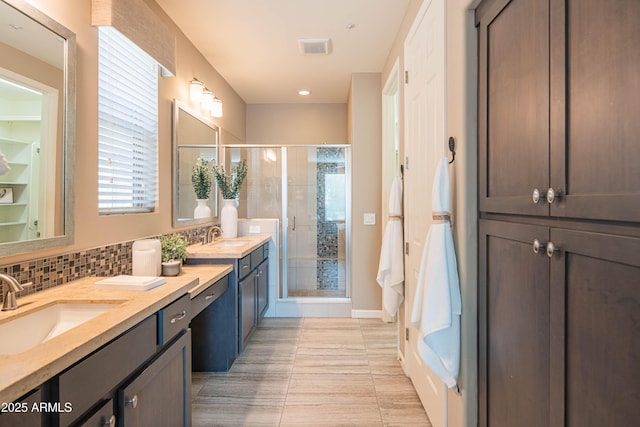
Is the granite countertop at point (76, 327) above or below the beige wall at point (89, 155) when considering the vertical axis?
below

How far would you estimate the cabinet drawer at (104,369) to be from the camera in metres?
0.90

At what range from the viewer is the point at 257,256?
319 cm

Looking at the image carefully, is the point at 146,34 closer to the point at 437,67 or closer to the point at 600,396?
the point at 437,67

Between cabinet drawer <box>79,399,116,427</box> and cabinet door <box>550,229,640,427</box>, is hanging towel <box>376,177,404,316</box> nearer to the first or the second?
cabinet door <box>550,229,640,427</box>

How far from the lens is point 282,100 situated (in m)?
4.86

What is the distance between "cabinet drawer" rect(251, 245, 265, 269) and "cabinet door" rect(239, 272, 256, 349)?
0.09 m

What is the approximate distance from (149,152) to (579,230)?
2412 millimetres

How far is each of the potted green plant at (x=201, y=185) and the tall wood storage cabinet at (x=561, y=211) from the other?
241 centimetres

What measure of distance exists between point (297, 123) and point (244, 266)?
2.89m

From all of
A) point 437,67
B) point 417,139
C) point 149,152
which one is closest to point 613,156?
point 437,67

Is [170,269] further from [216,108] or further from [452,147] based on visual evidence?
[216,108]

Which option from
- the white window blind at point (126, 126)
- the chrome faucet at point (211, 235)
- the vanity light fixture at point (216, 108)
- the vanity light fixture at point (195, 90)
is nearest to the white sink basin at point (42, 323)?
the white window blind at point (126, 126)

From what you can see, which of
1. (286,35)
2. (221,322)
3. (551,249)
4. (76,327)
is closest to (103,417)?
(76,327)

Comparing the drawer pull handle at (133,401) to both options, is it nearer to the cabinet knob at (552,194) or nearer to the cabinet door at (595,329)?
the cabinet door at (595,329)
